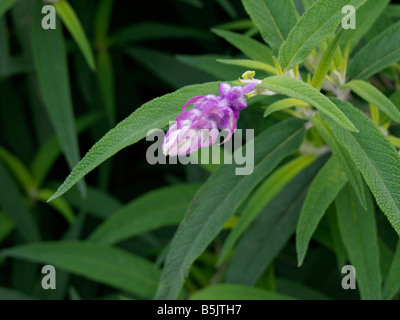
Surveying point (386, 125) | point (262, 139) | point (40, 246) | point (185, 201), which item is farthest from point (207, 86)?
point (40, 246)

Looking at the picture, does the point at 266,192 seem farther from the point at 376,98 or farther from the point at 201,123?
the point at 201,123

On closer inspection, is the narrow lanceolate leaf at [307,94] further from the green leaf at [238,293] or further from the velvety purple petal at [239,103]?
the green leaf at [238,293]

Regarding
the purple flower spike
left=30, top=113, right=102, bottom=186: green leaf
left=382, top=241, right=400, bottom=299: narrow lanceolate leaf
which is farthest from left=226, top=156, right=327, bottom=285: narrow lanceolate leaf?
left=30, top=113, right=102, bottom=186: green leaf

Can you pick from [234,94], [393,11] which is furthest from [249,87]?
[393,11]

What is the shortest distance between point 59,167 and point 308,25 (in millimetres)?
1061

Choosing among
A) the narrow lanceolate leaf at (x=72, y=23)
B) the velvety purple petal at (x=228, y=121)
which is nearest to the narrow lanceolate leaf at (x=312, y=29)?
the velvety purple petal at (x=228, y=121)

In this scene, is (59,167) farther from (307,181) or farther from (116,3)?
(307,181)

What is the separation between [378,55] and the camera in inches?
32.1

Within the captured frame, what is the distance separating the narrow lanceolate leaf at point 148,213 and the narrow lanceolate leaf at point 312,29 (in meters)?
0.52

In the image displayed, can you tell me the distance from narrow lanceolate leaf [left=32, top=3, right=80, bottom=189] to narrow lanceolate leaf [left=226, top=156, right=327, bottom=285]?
343mm

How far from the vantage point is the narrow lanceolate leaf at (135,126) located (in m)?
0.54

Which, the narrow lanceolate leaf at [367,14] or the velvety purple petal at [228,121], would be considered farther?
the narrow lanceolate leaf at [367,14]

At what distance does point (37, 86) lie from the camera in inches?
54.1

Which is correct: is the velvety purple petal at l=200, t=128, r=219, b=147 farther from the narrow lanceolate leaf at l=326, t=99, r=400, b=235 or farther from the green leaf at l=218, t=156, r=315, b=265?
the green leaf at l=218, t=156, r=315, b=265
